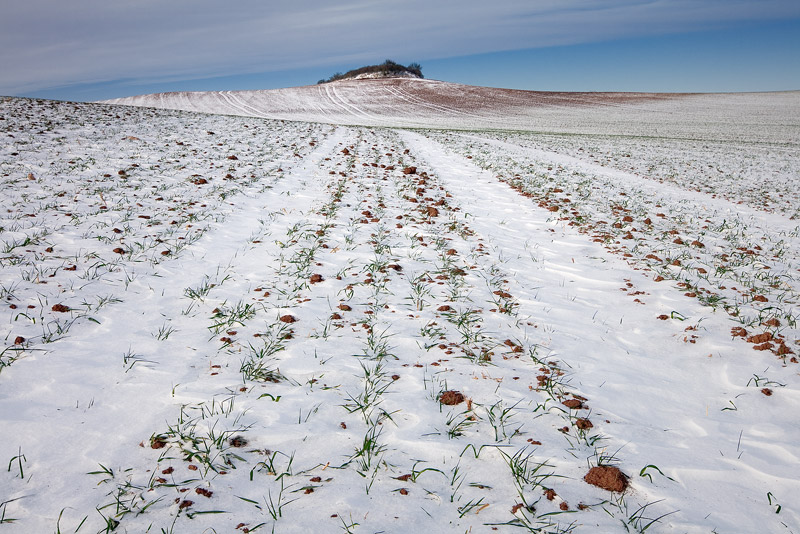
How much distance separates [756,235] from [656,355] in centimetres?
513

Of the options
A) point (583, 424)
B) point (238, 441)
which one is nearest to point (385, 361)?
point (238, 441)

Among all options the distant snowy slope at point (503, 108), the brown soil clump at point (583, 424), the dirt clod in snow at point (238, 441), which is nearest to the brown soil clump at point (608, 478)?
the brown soil clump at point (583, 424)

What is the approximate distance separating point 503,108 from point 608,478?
47.9 metres

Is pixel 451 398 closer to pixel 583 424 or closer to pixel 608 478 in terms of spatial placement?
pixel 583 424

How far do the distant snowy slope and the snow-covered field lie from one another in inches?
926

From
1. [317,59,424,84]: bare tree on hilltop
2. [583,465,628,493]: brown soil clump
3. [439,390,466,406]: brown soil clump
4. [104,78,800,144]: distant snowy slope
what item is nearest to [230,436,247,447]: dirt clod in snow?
[439,390,466,406]: brown soil clump

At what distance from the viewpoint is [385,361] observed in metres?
3.39

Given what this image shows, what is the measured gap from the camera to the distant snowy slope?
3016cm

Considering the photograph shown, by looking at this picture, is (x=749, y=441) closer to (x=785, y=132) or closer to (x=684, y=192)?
(x=684, y=192)

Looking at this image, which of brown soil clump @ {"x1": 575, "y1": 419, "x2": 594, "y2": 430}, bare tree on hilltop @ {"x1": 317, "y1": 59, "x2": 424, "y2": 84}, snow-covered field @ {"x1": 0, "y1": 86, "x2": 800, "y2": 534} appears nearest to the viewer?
snow-covered field @ {"x1": 0, "y1": 86, "x2": 800, "y2": 534}

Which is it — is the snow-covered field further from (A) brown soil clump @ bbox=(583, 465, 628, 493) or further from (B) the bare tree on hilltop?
(B) the bare tree on hilltop

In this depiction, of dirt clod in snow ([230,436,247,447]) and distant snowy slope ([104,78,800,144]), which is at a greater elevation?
distant snowy slope ([104,78,800,144])

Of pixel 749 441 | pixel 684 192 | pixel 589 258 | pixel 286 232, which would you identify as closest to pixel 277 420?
pixel 749 441

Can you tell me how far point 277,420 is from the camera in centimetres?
270
